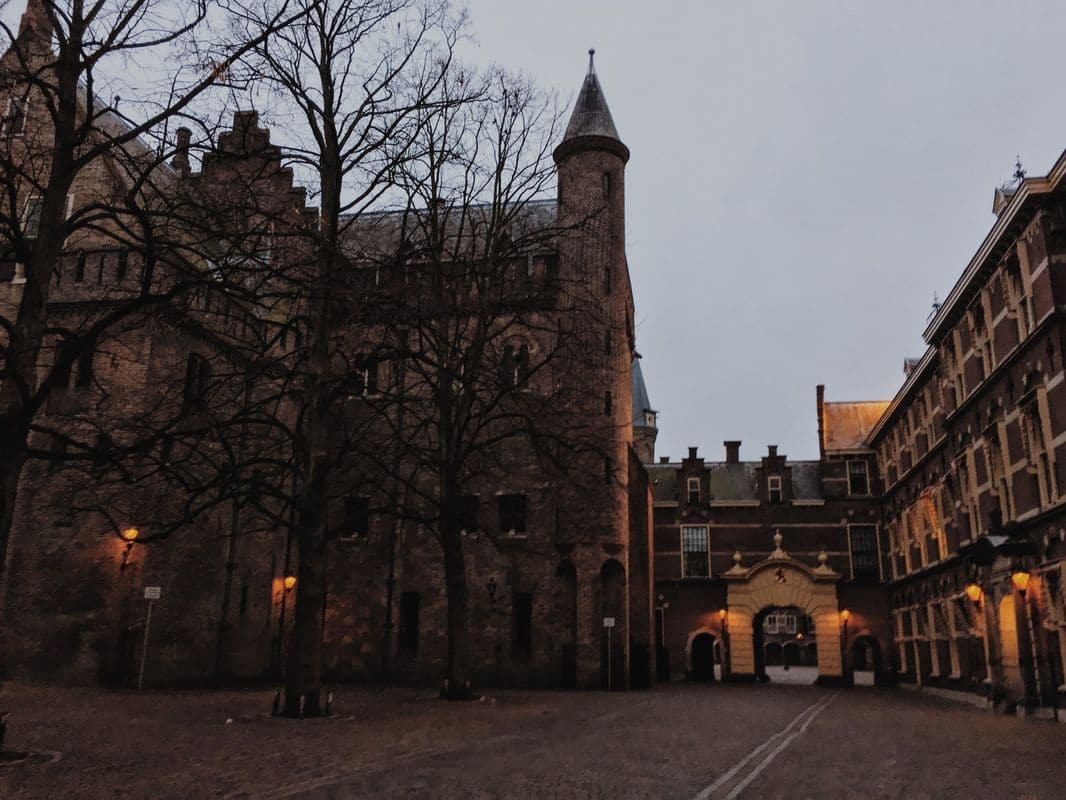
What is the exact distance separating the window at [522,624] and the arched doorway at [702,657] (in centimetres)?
1660

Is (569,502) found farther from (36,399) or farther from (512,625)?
(36,399)

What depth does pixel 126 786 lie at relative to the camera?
27.7 feet

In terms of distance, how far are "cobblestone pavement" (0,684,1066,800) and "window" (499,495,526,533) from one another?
11.1 meters

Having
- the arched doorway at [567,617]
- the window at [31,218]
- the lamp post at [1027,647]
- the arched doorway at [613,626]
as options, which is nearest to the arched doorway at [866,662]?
the arched doorway at [613,626]

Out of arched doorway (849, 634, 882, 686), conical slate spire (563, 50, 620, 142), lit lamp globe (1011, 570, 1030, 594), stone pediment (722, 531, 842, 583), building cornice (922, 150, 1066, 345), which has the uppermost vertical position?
conical slate spire (563, 50, 620, 142)

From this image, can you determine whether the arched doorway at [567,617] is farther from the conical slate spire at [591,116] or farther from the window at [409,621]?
the conical slate spire at [591,116]

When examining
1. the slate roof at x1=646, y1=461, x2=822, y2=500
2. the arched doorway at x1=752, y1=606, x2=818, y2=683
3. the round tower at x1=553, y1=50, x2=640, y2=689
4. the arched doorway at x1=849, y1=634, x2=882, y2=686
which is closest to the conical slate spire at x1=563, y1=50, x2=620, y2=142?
the round tower at x1=553, y1=50, x2=640, y2=689

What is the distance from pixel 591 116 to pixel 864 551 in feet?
90.7

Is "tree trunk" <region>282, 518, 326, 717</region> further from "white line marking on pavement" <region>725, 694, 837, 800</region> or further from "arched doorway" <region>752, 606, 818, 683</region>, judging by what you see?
"arched doorway" <region>752, 606, 818, 683</region>

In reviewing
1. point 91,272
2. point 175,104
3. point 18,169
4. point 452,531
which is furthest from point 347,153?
point 91,272

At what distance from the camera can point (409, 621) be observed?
31.2m

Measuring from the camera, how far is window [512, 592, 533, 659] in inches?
1184

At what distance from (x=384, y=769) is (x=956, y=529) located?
2485cm

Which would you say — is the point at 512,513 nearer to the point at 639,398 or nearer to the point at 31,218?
the point at 31,218
